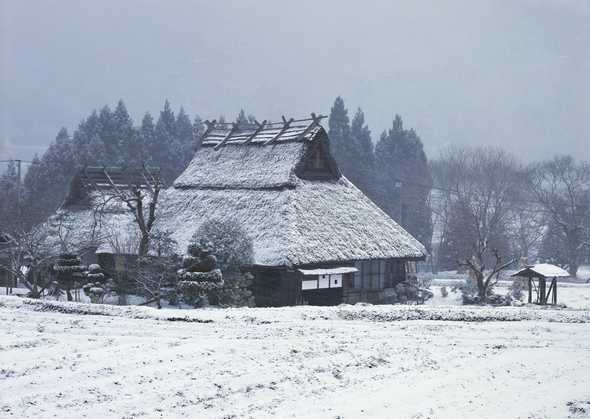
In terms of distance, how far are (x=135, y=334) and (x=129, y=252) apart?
1465 centimetres

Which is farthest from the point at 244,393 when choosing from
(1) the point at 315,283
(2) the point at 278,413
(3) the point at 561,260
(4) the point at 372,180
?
(4) the point at 372,180

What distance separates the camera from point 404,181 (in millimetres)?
64812

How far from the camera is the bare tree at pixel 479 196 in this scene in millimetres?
50062

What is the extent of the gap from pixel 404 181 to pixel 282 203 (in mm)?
36586

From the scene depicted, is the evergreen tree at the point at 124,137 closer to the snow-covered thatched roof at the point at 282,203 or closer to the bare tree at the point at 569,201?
the snow-covered thatched roof at the point at 282,203

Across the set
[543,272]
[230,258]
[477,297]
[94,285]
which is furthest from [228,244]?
[543,272]

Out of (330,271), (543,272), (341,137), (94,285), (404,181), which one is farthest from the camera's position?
(341,137)

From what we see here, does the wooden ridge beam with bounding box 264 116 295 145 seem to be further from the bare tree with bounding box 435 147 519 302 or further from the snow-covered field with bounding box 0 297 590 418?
the snow-covered field with bounding box 0 297 590 418

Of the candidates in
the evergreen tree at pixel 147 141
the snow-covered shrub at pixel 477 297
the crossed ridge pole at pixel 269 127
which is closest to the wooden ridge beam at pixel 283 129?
the crossed ridge pole at pixel 269 127

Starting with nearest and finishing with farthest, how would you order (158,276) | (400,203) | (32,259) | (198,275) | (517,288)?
(198,275), (158,276), (32,259), (517,288), (400,203)

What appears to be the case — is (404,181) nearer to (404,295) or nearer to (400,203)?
(400,203)

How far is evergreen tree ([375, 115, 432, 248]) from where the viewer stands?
59.9m

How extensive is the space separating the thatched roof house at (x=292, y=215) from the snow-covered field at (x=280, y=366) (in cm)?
799

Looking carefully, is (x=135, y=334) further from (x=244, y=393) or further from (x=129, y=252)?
(x=129, y=252)
